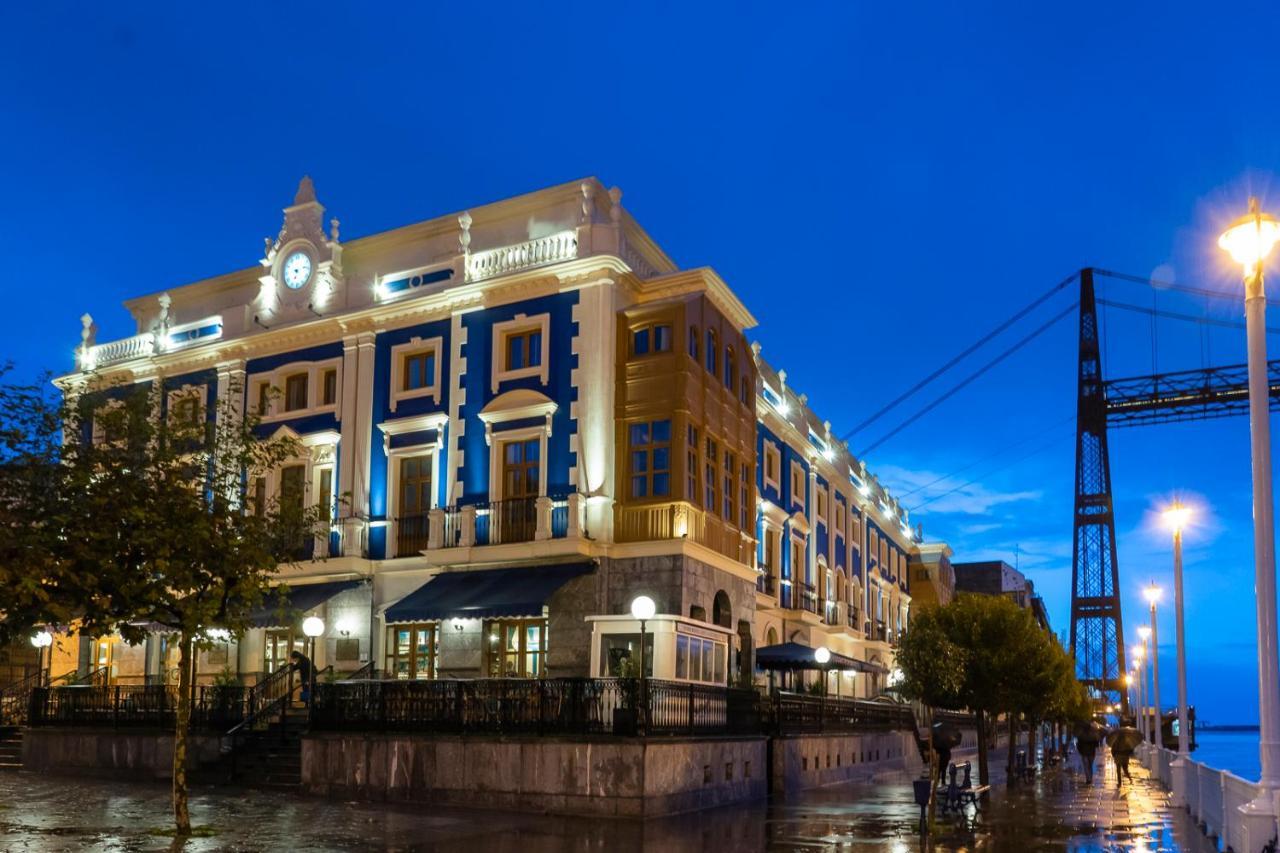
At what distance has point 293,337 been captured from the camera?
108 feet

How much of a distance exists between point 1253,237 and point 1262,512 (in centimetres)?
275

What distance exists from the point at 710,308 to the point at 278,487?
11785 millimetres

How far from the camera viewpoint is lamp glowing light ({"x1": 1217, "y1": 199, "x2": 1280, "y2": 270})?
495 inches

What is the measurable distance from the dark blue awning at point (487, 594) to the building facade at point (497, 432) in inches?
2.3

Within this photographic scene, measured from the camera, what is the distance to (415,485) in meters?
30.8

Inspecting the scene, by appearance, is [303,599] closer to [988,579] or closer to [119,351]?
[119,351]

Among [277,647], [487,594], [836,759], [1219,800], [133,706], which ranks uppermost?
[487,594]

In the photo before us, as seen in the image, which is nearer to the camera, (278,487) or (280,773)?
(280,773)

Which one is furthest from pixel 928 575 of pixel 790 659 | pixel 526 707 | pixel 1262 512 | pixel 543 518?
pixel 1262 512

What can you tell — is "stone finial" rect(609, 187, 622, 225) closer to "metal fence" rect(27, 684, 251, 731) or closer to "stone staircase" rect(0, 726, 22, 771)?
"metal fence" rect(27, 684, 251, 731)

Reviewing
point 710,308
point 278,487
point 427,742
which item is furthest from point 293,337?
point 427,742

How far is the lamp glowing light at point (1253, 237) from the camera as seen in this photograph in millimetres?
12578

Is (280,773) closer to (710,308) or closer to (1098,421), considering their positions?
(710,308)

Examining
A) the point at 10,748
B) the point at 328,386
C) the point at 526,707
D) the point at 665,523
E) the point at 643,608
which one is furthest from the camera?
the point at 328,386
